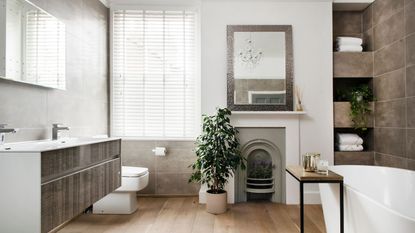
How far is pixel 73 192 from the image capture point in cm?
191

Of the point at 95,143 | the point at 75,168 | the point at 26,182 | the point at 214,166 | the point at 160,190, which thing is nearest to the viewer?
the point at 26,182

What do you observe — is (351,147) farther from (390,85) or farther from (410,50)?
(410,50)

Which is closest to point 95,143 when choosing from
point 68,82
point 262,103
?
point 68,82

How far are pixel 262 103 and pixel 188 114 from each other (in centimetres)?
101

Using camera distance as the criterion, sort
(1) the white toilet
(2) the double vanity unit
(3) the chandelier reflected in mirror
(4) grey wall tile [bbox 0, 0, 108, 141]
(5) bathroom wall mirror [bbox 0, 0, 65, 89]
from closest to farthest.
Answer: (2) the double vanity unit → (5) bathroom wall mirror [bbox 0, 0, 65, 89] → (4) grey wall tile [bbox 0, 0, 108, 141] → (1) the white toilet → (3) the chandelier reflected in mirror

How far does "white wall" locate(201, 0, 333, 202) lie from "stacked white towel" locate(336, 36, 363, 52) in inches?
9.5

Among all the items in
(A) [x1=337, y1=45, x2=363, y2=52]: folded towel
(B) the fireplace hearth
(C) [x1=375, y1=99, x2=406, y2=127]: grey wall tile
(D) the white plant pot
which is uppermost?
(A) [x1=337, y1=45, x2=363, y2=52]: folded towel

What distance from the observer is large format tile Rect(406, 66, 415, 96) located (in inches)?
112

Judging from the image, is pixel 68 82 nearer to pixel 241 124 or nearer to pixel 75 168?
pixel 75 168

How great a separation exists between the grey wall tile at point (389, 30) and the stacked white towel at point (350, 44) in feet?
0.62

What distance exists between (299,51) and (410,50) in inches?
45.5

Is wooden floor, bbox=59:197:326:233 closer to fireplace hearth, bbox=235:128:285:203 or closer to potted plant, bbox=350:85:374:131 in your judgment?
fireplace hearth, bbox=235:128:285:203

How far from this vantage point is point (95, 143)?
7.32 feet

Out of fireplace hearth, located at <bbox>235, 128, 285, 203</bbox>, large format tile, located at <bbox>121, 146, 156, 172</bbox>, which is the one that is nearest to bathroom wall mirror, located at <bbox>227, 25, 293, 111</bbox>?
fireplace hearth, located at <bbox>235, 128, 285, 203</bbox>
